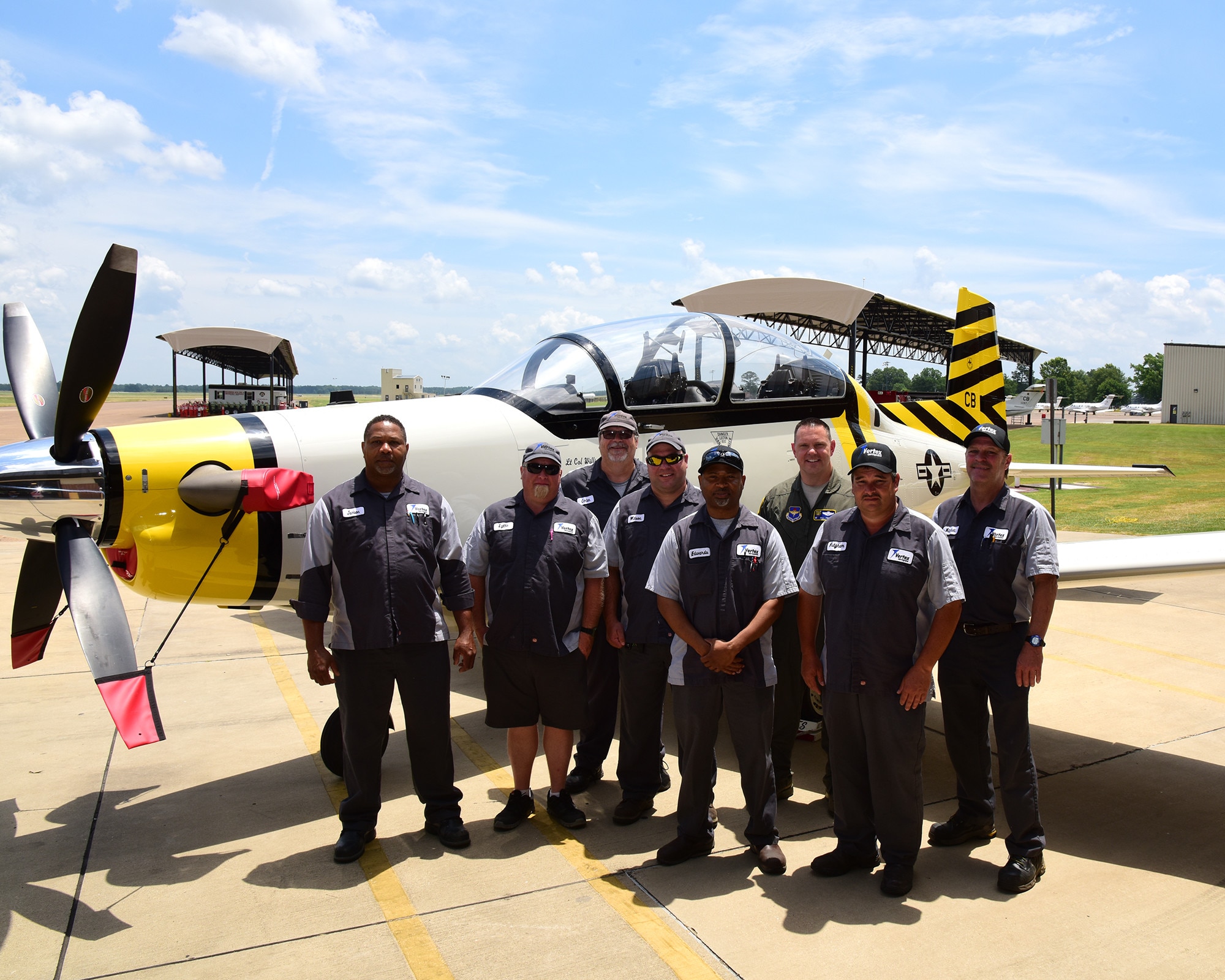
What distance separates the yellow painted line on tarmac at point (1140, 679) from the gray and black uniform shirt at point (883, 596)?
4.39m

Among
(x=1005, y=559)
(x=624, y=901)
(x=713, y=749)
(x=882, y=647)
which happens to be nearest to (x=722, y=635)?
(x=713, y=749)

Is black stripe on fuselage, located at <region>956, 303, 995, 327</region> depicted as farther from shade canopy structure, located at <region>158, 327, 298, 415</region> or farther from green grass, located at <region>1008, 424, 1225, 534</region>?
shade canopy structure, located at <region>158, 327, 298, 415</region>

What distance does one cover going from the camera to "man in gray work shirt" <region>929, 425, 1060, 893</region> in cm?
359

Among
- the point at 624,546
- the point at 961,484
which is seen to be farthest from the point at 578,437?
the point at 961,484

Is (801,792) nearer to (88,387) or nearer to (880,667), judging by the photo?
(880,667)

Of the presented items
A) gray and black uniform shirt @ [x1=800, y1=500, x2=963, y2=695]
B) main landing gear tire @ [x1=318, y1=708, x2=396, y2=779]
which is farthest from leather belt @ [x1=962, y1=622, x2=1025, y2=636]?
main landing gear tire @ [x1=318, y1=708, x2=396, y2=779]

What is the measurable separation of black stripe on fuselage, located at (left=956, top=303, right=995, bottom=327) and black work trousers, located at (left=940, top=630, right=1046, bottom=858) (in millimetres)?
7885

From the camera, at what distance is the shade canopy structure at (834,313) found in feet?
56.2

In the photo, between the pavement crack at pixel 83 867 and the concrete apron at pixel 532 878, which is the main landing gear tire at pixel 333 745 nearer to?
the concrete apron at pixel 532 878

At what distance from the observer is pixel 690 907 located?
3.43 m

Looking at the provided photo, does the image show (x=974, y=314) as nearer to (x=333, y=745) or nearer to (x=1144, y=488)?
(x=333, y=745)

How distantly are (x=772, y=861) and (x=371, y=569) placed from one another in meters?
2.20

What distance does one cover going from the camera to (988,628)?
370 centimetres

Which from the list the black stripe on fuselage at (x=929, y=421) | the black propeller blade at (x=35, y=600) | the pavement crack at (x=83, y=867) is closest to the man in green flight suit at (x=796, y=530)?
the pavement crack at (x=83, y=867)
